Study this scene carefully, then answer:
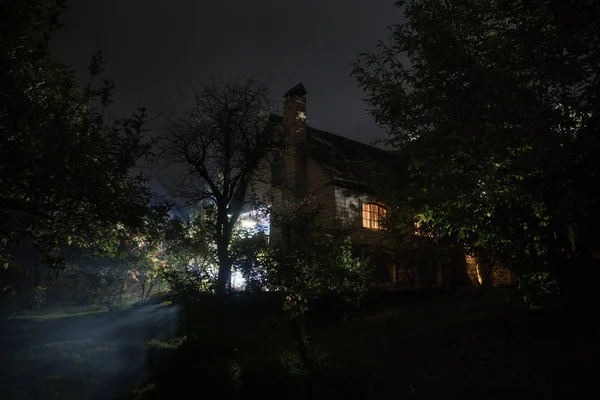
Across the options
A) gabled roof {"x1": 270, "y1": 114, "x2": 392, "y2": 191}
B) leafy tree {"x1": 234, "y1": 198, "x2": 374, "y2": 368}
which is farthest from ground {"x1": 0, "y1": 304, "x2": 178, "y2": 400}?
gabled roof {"x1": 270, "y1": 114, "x2": 392, "y2": 191}

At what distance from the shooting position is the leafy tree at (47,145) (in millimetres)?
4191

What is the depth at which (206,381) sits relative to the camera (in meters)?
7.43

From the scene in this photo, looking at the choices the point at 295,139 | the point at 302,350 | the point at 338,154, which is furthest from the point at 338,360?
the point at 338,154

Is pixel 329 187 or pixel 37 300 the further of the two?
pixel 329 187

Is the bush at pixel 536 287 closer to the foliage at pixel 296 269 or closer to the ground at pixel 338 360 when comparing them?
the ground at pixel 338 360

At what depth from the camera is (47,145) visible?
4348 millimetres

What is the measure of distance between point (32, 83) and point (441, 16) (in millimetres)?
7475

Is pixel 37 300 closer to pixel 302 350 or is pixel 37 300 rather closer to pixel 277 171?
pixel 277 171

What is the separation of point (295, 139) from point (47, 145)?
56.3ft

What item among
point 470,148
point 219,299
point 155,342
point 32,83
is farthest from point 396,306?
point 32,83

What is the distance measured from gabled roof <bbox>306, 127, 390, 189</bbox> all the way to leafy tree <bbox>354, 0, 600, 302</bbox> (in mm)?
9045

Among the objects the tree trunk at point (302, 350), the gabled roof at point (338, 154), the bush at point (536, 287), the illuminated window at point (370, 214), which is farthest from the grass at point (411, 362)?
the illuminated window at point (370, 214)

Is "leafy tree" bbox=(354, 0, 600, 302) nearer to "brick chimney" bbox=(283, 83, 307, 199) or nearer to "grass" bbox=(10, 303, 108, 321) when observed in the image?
"brick chimney" bbox=(283, 83, 307, 199)

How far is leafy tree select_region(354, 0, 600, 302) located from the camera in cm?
495
